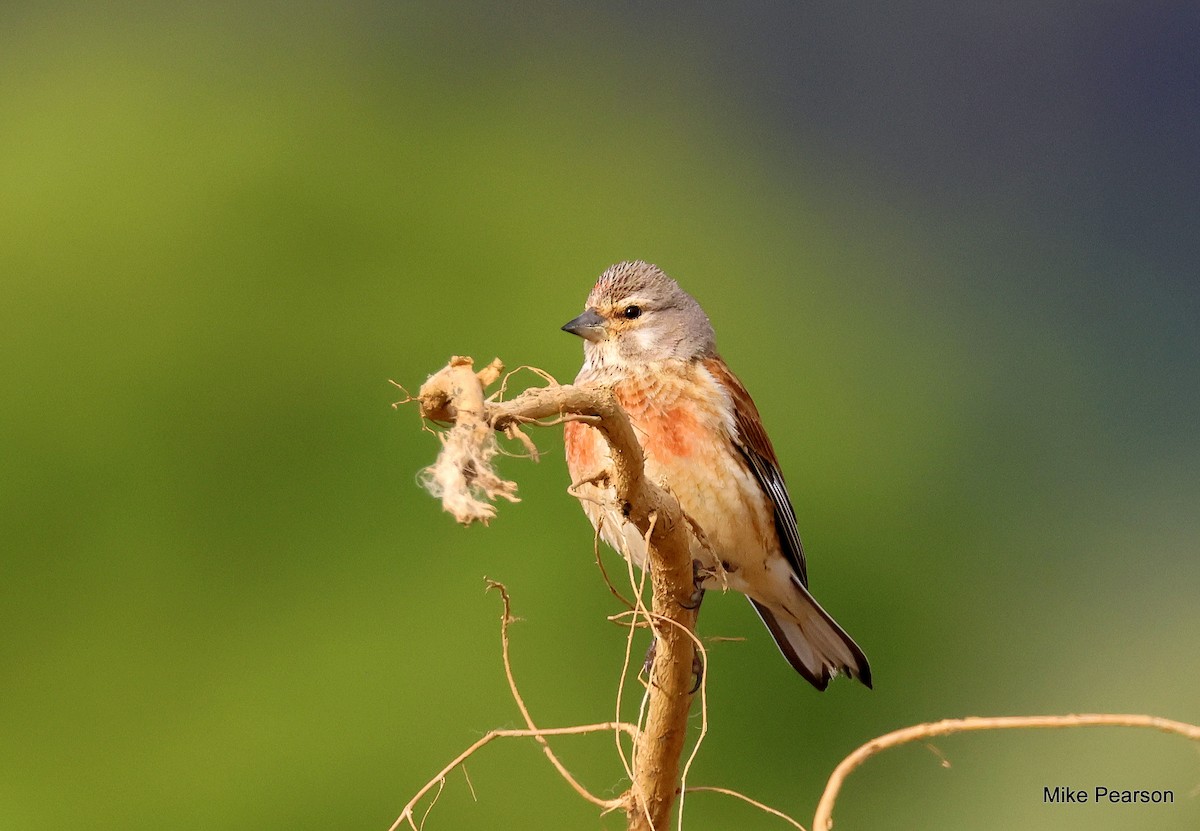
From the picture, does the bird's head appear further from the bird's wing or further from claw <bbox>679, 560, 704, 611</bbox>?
claw <bbox>679, 560, 704, 611</bbox>

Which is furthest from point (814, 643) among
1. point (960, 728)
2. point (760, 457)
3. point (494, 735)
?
point (960, 728)

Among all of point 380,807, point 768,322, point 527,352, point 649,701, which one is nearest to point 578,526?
point 527,352

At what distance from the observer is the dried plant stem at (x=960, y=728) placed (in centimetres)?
110

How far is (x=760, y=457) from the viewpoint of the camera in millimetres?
2328

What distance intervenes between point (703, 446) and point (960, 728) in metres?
1.10

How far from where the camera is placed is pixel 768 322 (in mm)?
5164

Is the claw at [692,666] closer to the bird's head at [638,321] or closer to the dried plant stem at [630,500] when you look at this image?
the dried plant stem at [630,500]

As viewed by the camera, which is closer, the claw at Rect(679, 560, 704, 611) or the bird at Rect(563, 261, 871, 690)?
the claw at Rect(679, 560, 704, 611)

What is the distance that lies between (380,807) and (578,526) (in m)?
1.06

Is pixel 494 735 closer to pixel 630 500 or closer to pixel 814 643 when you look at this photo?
pixel 630 500

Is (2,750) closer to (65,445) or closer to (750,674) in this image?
(65,445)

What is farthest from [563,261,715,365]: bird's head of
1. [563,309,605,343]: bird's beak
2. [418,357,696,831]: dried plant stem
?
[418,357,696,831]: dried plant stem

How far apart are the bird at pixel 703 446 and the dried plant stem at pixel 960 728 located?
0.91 m

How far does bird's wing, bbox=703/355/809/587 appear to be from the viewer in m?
2.29
